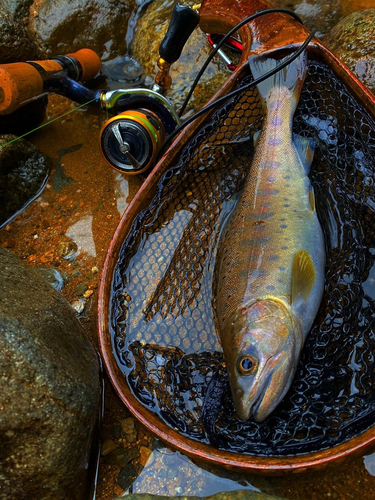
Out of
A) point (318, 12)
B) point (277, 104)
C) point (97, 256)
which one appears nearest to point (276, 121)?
point (277, 104)

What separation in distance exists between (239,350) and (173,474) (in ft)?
3.11

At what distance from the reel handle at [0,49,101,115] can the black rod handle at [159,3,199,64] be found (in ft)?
2.84

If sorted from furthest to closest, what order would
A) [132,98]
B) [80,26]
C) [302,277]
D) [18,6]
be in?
Answer: [18,6]
[80,26]
[132,98]
[302,277]

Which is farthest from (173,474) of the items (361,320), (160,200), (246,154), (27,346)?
(246,154)

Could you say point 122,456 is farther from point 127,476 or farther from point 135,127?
point 135,127

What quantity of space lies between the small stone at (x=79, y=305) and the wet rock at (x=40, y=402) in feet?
2.25

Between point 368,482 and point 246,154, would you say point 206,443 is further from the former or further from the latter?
point 246,154

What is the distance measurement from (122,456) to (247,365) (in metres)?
1.11

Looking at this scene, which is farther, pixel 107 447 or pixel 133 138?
pixel 133 138

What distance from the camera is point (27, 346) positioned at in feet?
7.19

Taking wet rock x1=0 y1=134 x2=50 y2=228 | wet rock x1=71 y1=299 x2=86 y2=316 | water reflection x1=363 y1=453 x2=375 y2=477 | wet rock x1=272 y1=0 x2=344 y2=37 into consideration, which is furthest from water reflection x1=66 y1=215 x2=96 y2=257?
wet rock x1=272 y1=0 x2=344 y2=37

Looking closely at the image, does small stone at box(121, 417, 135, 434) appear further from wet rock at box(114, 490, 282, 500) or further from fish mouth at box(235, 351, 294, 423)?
fish mouth at box(235, 351, 294, 423)

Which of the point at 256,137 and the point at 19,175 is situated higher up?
the point at 256,137

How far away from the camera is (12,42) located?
3.93 m
